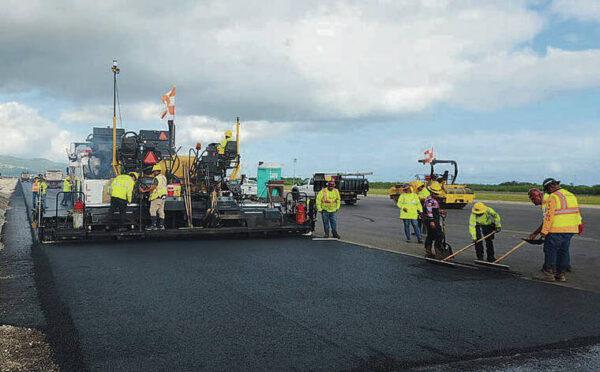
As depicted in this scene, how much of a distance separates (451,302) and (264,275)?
9.66 feet

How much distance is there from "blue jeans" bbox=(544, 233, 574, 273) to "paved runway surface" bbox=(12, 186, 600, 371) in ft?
1.66

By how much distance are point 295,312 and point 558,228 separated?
4.69m

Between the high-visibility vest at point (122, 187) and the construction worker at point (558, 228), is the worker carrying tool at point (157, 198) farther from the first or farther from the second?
the construction worker at point (558, 228)

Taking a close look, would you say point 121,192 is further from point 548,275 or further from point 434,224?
point 548,275

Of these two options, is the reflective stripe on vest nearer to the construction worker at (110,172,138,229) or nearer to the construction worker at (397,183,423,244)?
the construction worker at (397,183,423,244)

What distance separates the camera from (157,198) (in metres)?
11.7

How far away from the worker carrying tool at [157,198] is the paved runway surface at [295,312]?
230 centimetres

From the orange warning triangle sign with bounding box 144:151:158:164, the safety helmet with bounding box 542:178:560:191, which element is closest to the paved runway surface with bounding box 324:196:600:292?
the safety helmet with bounding box 542:178:560:191

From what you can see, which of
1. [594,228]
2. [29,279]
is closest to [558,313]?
[29,279]

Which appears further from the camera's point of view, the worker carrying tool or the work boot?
the worker carrying tool

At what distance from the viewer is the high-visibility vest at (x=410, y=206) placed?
12633 millimetres

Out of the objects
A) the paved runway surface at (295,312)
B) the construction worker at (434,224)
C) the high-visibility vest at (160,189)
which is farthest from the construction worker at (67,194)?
the construction worker at (434,224)

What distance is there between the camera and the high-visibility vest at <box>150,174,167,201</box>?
11.6 m

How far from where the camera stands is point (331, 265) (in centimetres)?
891
